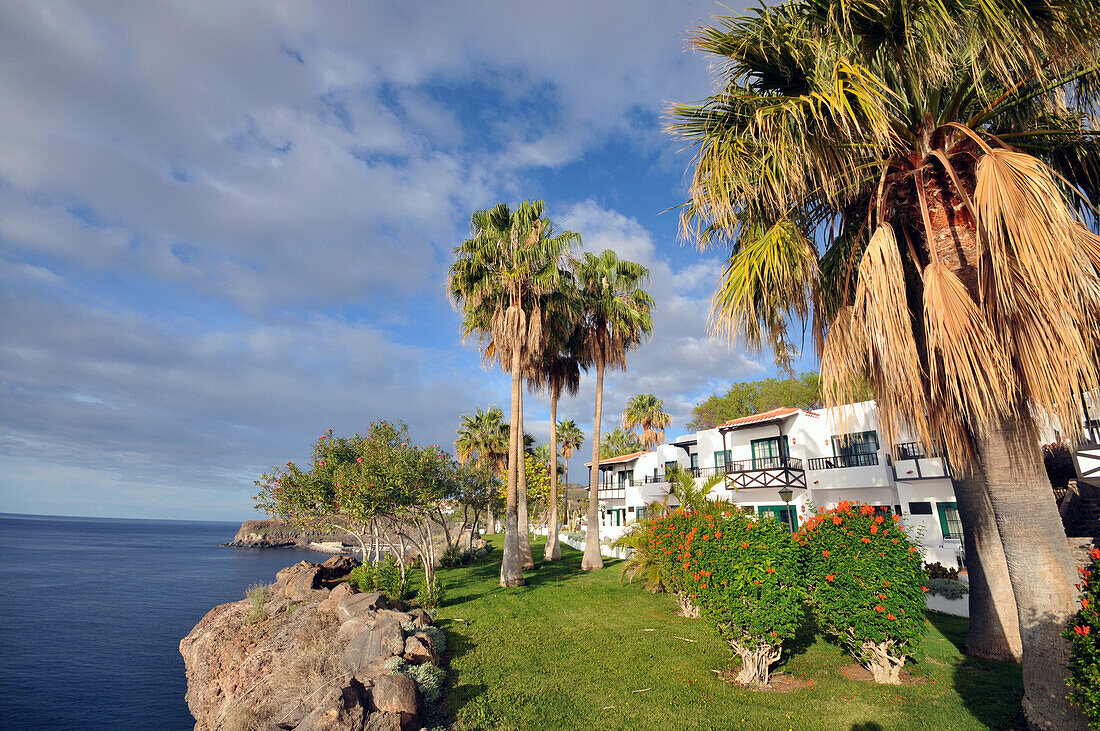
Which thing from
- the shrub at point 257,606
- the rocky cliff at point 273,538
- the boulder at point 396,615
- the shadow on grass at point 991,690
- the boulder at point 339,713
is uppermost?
the boulder at point 396,615

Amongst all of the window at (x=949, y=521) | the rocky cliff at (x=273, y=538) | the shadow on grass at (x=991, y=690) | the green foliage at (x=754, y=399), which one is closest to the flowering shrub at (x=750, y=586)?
the shadow on grass at (x=991, y=690)

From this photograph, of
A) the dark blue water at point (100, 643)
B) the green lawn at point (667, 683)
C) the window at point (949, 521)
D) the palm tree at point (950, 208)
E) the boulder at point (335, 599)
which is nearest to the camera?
the palm tree at point (950, 208)

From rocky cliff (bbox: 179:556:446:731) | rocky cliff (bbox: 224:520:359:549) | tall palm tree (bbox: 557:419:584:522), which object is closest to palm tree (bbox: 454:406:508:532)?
tall palm tree (bbox: 557:419:584:522)

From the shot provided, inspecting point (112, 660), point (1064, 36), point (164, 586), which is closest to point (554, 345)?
point (1064, 36)

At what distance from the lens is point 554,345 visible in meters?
22.2

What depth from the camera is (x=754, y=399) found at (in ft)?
157

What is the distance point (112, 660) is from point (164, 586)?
2957 cm

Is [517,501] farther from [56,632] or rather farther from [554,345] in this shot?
[56,632]

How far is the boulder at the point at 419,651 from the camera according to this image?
983 cm

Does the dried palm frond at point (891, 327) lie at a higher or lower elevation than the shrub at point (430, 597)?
higher

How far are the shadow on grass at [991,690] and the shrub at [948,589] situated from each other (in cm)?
371

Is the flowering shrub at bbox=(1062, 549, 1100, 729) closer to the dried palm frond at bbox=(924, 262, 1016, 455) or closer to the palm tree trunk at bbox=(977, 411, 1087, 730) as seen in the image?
the palm tree trunk at bbox=(977, 411, 1087, 730)

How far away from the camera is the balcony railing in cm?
2145

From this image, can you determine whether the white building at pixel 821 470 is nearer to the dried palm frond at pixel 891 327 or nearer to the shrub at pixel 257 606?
the dried palm frond at pixel 891 327
